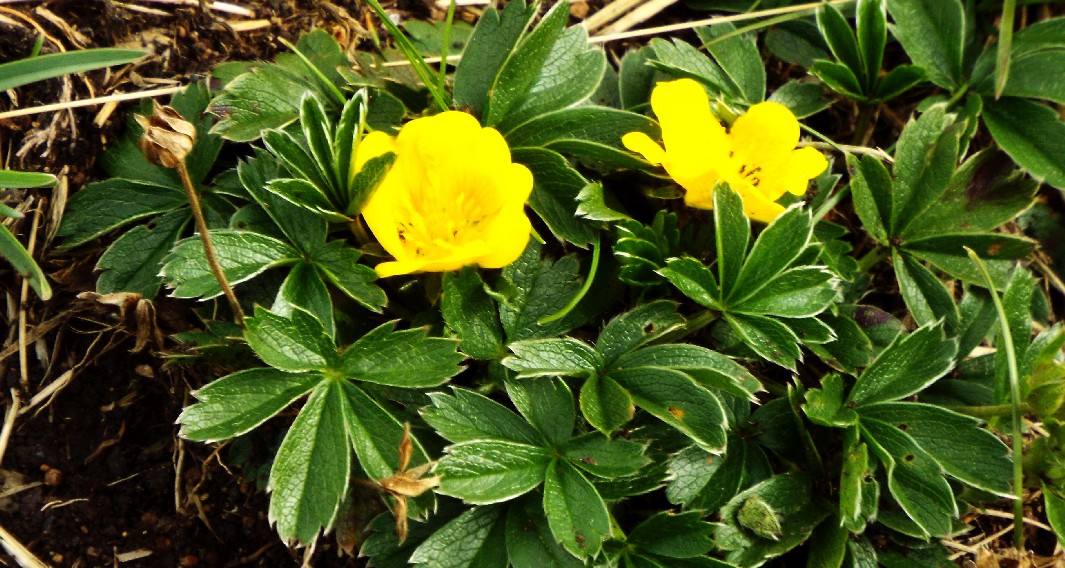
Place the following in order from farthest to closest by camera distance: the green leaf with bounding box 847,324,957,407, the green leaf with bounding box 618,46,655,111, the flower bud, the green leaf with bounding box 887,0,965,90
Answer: the green leaf with bounding box 887,0,965,90, the green leaf with bounding box 618,46,655,111, the green leaf with bounding box 847,324,957,407, the flower bud

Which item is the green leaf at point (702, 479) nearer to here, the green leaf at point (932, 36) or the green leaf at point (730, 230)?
the green leaf at point (730, 230)

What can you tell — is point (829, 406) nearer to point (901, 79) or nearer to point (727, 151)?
point (727, 151)

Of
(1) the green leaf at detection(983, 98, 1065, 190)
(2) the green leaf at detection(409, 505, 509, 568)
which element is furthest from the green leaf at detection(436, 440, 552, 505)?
(1) the green leaf at detection(983, 98, 1065, 190)

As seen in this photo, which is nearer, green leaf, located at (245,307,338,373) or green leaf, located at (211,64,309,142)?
green leaf, located at (245,307,338,373)

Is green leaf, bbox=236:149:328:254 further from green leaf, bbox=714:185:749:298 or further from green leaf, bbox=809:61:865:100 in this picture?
green leaf, bbox=809:61:865:100

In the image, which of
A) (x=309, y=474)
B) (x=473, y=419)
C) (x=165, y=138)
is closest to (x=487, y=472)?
(x=473, y=419)

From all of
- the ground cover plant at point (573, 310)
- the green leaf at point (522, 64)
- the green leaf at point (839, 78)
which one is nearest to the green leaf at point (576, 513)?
the ground cover plant at point (573, 310)

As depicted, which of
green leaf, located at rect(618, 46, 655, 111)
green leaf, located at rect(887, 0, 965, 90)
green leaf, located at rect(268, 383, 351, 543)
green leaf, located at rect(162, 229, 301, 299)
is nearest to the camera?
green leaf, located at rect(268, 383, 351, 543)
